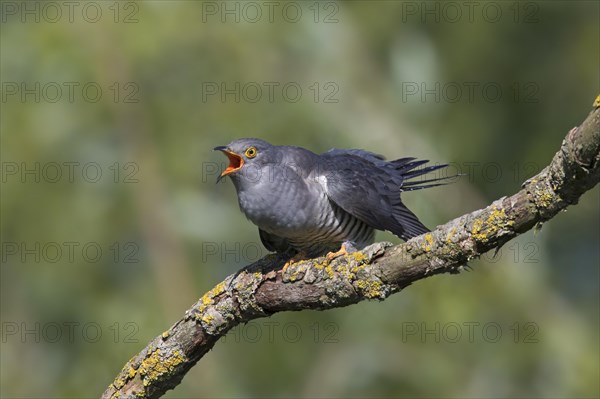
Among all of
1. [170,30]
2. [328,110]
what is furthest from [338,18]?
[170,30]

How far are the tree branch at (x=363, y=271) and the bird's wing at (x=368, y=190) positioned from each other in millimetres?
487

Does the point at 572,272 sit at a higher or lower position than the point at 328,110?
lower

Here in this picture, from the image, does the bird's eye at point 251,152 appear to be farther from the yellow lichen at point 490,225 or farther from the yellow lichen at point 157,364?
the yellow lichen at point 490,225

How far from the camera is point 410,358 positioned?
17.7ft

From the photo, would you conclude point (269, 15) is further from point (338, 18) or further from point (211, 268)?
point (211, 268)

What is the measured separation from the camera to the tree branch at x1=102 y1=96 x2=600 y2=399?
238cm

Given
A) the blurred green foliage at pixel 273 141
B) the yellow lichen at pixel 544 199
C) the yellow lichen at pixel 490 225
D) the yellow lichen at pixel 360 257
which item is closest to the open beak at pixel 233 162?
the yellow lichen at pixel 360 257

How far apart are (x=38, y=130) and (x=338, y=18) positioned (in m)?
2.12

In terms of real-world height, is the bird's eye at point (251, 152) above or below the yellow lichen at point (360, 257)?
above

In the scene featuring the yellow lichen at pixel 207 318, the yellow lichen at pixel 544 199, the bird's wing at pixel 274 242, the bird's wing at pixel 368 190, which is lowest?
the yellow lichen at pixel 544 199

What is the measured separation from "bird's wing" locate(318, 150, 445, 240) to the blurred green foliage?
2.27 feet

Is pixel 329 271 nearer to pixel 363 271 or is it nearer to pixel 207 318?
pixel 363 271

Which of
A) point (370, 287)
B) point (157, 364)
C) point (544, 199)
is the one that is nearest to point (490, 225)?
point (544, 199)

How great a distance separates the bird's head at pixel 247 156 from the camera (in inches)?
154
